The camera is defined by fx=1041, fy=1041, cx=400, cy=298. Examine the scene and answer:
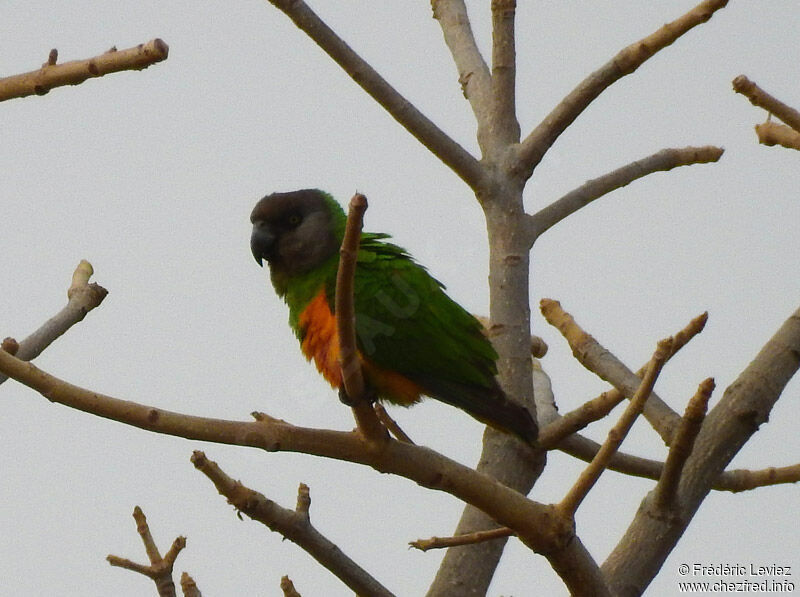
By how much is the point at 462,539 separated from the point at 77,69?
1.65 meters

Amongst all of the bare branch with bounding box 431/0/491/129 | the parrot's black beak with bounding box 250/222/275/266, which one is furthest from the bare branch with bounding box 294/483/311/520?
the bare branch with bounding box 431/0/491/129

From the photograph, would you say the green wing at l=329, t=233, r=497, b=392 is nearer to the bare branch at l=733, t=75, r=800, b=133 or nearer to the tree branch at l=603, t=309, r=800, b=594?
the tree branch at l=603, t=309, r=800, b=594

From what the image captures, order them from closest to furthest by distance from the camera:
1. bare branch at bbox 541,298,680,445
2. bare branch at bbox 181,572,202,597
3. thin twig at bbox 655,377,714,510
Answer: thin twig at bbox 655,377,714,510 → bare branch at bbox 181,572,202,597 → bare branch at bbox 541,298,680,445

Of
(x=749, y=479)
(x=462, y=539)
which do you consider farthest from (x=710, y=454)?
(x=462, y=539)

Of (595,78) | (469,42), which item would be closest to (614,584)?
(595,78)

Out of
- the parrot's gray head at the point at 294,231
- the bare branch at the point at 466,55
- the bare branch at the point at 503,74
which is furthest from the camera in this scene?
the bare branch at the point at 466,55

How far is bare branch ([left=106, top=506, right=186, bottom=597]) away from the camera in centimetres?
356

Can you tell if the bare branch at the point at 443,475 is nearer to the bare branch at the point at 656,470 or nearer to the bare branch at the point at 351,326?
the bare branch at the point at 351,326

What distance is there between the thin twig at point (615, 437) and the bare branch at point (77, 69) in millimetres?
1468

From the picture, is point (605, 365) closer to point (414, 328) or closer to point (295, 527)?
point (414, 328)

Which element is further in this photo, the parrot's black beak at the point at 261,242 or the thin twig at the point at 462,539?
the parrot's black beak at the point at 261,242

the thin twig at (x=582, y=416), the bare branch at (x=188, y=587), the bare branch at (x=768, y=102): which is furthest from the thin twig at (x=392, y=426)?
the bare branch at (x=768, y=102)

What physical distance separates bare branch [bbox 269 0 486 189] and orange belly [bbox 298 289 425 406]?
2.71 ft

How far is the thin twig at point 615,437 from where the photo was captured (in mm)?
2750
